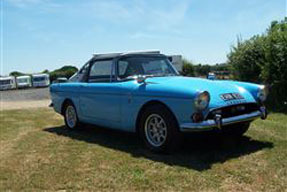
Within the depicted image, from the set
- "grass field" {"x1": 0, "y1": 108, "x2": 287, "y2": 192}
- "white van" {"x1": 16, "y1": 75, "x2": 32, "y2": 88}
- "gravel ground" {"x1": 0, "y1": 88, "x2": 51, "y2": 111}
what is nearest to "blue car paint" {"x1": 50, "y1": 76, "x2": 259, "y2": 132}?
"grass field" {"x1": 0, "y1": 108, "x2": 287, "y2": 192}

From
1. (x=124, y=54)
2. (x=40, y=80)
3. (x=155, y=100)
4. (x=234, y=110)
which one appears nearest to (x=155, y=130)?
(x=155, y=100)

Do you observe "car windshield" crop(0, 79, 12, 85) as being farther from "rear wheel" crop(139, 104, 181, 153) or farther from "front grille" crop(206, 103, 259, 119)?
"front grille" crop(206, 103, 259, 119)

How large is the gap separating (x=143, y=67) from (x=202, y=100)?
1960mm

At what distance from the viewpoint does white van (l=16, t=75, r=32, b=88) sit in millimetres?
44459

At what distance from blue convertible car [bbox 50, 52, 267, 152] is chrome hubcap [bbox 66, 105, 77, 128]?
0.16 feet

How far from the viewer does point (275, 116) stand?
811 cm

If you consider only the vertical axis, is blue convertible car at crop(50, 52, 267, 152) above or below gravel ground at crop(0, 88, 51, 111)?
above

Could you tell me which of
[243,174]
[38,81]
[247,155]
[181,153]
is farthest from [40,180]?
[38,81]

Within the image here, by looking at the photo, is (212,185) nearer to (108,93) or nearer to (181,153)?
(181,153)

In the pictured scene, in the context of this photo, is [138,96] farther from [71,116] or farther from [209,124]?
[71,116]

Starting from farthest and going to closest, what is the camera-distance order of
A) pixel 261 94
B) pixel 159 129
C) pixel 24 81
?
pixel 24 81 < pixel 261 94 < pixel 159 129

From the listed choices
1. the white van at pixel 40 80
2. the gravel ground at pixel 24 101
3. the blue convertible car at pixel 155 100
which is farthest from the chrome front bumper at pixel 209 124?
the white van at pixel 40 80

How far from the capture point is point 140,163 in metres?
4.54

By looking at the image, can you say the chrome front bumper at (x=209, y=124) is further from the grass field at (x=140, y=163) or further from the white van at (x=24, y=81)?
the white van at (x=24, y=81)
